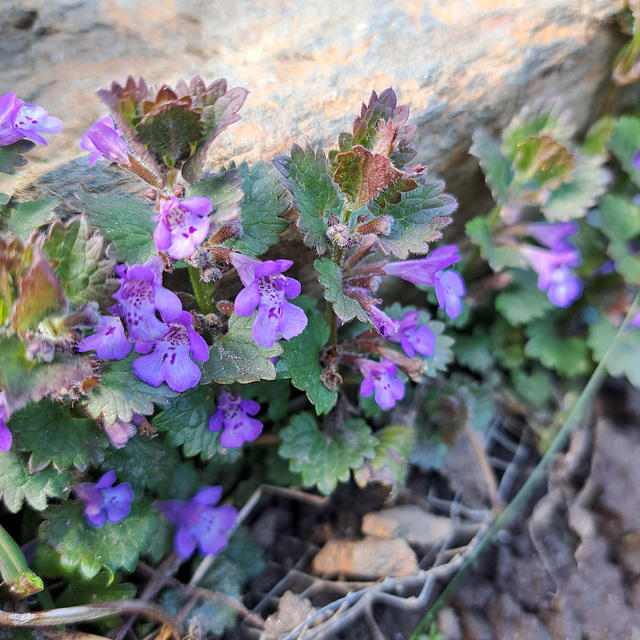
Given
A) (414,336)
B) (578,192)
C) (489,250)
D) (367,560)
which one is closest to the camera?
(414,336)

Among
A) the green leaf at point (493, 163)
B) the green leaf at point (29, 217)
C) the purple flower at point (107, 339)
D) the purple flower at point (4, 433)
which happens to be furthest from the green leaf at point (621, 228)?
the purple flower at point (4, 433)

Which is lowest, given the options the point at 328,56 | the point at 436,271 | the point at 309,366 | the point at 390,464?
the point at 390,464

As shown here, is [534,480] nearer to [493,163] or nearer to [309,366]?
[309,366]

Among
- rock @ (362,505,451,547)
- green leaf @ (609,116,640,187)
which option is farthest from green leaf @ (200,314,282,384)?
green leaf @ (609,116,640,187)

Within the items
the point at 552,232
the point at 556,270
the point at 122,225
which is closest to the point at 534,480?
the point at 556,270

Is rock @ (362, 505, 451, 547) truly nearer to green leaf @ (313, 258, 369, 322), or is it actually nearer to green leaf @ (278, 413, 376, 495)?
green leaf @ (278, 413, 376, 495)
